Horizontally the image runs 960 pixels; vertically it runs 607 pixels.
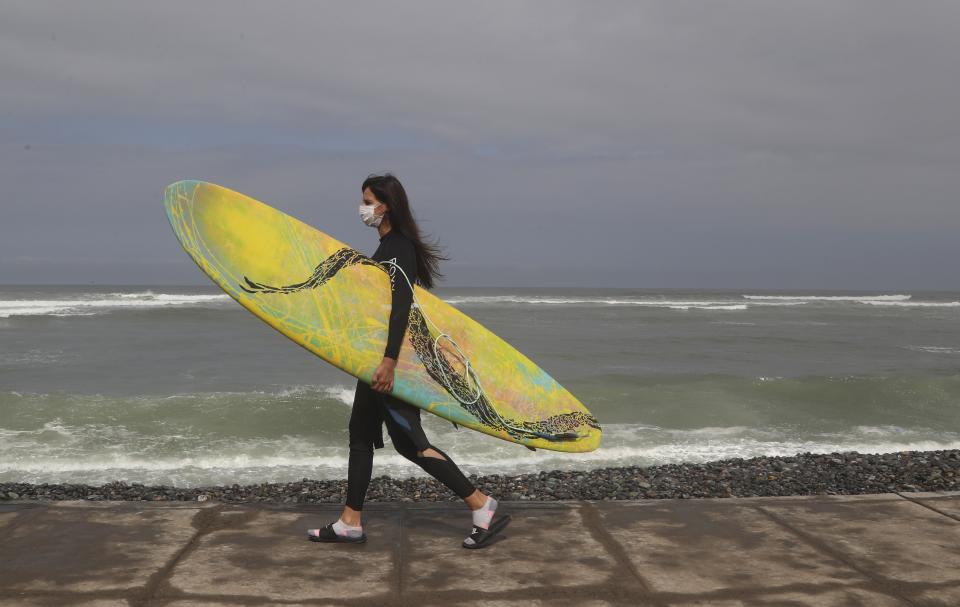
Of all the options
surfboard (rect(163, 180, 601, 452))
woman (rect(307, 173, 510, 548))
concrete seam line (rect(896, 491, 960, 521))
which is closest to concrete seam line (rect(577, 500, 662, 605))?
surfboard (rect(163, 180, 601, 452))

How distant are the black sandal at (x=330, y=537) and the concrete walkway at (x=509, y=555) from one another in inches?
1.7

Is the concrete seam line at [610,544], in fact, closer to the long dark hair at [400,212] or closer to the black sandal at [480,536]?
the black sandal at [480,536]

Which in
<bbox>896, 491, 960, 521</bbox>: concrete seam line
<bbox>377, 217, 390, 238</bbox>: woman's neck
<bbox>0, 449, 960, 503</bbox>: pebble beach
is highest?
<bbox>377, 217, 390, 238</bbox>: woman's neck

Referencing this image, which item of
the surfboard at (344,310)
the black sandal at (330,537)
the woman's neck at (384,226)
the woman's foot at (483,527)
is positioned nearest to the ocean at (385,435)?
the surfboard at (344,310)

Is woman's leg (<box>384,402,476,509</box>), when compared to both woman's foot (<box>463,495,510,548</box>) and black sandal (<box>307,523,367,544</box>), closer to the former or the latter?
woman's foot (<box>463,495,510,548</box>)

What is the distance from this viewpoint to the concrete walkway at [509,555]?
273 cm

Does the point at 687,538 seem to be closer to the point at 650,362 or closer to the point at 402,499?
the point at 402,499

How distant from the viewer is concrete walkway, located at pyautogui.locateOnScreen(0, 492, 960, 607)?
2729mm

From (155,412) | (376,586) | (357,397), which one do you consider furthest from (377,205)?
(155,412)

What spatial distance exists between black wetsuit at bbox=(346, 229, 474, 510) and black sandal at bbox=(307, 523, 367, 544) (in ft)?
0.44

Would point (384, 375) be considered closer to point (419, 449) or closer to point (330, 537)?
point (419, 449)

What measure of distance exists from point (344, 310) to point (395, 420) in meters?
0.58

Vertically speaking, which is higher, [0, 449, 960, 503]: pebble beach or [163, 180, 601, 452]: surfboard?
[163, 180, 601, 452]: surfboard

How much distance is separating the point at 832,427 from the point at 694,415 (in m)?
1.75
